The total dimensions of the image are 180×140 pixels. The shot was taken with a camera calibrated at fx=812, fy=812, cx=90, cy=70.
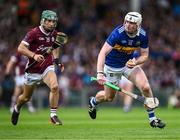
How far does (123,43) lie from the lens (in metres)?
18.4

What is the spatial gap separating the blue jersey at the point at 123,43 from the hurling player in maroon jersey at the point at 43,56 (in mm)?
1465

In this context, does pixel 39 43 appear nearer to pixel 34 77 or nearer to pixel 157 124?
pixel 34 77

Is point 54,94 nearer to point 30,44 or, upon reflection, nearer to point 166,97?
point 30,44

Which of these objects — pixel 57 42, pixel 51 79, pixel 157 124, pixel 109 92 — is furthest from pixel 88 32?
pixel 157 124

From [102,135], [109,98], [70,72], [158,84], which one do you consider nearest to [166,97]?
[158,84]

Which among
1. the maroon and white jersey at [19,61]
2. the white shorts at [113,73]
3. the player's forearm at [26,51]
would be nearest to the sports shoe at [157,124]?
the white shorts at [113,73]

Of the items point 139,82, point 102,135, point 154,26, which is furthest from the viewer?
point 154,26

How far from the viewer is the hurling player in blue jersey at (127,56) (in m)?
18.0

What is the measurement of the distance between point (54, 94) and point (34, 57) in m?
1.03

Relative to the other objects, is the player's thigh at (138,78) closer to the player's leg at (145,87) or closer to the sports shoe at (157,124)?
the player's leg at (145,87)

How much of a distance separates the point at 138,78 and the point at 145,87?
42 centimetres

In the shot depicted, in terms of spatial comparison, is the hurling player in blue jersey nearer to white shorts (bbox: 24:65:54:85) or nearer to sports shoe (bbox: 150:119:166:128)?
sports shoe (bbox: 150:119:166:128)

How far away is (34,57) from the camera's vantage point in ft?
61.2

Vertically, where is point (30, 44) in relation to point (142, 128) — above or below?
above
